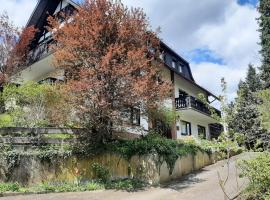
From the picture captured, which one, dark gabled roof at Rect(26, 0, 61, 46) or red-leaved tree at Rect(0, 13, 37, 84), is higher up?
dark gabled roof at Rect(26, 0, 61, 46)

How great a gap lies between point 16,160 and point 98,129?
12.9ft

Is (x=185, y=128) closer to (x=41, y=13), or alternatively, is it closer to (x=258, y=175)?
(x=41, y=13)

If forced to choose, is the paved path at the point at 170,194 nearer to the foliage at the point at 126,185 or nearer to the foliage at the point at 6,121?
the foliage at the point at 126,185

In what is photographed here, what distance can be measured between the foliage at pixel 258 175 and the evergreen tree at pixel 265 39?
21.7 m

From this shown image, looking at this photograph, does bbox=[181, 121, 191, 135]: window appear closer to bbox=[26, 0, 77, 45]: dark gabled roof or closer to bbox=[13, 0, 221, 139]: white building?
bbox=[13, 0, 221, 139]: white building

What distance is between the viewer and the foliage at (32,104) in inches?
776

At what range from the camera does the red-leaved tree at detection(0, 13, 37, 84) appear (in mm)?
27562

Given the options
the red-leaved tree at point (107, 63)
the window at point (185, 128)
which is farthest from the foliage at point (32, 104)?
the window at point (185, 128)

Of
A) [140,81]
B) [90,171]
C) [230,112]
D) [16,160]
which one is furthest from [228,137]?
[16,160]

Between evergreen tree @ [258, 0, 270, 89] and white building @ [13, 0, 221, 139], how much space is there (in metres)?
6.28

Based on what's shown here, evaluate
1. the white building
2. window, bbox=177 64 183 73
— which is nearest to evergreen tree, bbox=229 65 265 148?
the white building

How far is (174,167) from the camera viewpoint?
784 inches

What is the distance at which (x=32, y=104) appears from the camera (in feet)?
67.4

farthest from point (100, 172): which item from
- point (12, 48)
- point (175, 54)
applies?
point (175, 54)
